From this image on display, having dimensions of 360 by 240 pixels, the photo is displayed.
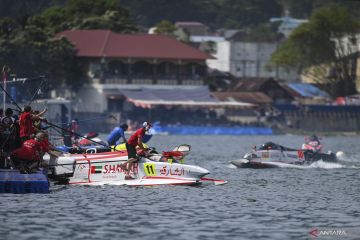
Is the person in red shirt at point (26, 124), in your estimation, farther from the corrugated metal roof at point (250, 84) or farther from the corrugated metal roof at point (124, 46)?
the corrugated metal roof at point (250, 84)

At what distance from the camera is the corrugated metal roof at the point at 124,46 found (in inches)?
4668

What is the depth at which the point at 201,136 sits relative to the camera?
109m

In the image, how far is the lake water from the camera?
30.1 meters

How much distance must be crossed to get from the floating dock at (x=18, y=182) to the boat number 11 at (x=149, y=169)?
4.51 meters

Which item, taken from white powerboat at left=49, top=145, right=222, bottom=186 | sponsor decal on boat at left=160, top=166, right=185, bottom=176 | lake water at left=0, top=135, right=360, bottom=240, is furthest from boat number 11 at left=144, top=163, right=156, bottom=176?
lake water at left=0, top=135, right=360, bottom=240

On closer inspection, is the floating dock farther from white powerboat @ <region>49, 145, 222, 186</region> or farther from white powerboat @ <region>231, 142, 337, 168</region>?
white powerboat @ <region>231, 142, 337, 168</region>

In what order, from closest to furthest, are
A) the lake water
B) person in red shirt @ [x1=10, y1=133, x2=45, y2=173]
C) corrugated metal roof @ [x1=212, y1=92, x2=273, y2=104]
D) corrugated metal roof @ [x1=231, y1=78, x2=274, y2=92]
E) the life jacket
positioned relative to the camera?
1. the lake water
2. person in red shirt @ [x1=10, y1=133, x2=45, y2=173]
3. the life jacket
4. corrugated metal roof @ [x1=212, y1=92, x2=273, y2=104]
5. corrugated metal roof @ [x1=231, y1=78, x2=274, y2=92]

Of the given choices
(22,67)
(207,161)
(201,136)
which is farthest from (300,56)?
(207,161)

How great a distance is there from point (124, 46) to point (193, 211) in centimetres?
8546

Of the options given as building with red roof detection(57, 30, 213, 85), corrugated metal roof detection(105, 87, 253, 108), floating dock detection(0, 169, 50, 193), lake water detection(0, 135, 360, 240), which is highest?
building with red roof detection(57, 30, 213, 85)

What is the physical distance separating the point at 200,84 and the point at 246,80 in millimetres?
14721

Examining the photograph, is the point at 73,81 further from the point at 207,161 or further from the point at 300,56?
the point at 207,161

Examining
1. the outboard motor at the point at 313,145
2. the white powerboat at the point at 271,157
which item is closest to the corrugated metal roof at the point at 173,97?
the outboard motor at the point at 313,145

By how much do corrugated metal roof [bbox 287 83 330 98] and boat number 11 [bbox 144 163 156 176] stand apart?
3848 inches
